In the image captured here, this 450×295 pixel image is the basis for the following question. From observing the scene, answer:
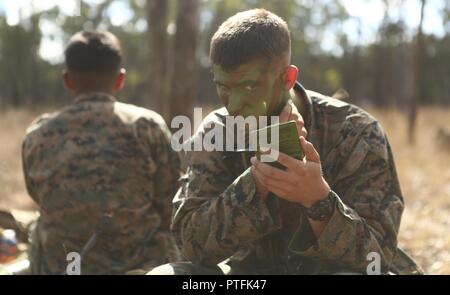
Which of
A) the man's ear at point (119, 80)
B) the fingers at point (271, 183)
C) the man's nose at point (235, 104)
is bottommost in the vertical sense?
the fingers at point (271, 183)

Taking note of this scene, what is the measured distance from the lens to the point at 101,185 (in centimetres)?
328

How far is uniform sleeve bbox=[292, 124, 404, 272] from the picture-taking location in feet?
6.96

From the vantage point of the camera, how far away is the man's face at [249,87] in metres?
2.21

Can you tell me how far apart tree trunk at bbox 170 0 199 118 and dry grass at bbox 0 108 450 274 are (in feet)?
6.76

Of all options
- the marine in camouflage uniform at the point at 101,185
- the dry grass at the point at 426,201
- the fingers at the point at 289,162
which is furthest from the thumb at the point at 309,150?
the dry grass at the point at 426,201

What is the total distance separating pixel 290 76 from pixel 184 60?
4.80 metres

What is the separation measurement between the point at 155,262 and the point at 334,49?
40.5 metres

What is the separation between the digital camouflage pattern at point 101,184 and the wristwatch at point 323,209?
1.45 meters

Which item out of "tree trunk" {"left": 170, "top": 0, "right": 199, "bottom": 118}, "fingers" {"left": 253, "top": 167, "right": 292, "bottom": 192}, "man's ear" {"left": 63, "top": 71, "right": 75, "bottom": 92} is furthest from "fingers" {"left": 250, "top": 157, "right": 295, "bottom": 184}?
"tree trunk" {"left": 170, "top": 0, "right": 199, "bottom": 118}

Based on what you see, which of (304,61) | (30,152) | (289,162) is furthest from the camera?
(304,61)

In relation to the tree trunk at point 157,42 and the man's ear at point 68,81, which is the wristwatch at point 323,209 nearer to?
the man's ear at point 68,81
